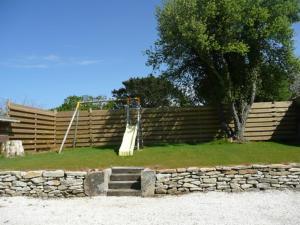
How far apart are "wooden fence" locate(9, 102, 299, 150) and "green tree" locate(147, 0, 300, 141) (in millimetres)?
1062

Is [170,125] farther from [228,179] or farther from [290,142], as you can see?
[228,179]

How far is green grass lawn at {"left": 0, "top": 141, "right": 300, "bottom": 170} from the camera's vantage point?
39.8ft

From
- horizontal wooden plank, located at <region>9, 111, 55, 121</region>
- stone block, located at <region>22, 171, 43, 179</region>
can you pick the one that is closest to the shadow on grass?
stone block, located at <region>22, 171, 43, 179</region>

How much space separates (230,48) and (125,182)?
24.3ft

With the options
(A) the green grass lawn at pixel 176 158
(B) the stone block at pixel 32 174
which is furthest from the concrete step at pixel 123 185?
(B) the stone block at pixel 32 174

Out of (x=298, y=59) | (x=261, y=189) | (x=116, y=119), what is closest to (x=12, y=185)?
(x=261, y=189)

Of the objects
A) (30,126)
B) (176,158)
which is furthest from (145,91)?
(176,158)

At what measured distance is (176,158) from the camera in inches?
521

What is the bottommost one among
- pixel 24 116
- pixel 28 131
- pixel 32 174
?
pixel 32 174

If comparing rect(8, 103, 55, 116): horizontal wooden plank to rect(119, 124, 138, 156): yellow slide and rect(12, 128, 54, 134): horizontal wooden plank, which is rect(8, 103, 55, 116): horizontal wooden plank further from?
rect(119, 124, 138, 156): yellow slide

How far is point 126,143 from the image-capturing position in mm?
15961

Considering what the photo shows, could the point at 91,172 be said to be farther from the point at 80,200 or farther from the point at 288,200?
the point at 288,200

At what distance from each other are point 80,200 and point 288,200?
5.10m

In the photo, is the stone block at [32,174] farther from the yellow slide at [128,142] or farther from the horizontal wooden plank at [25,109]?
the horizontal wooden plank at [25,109]
